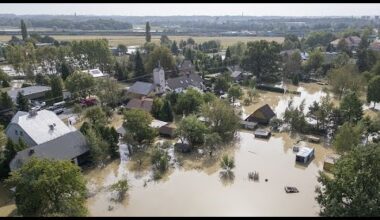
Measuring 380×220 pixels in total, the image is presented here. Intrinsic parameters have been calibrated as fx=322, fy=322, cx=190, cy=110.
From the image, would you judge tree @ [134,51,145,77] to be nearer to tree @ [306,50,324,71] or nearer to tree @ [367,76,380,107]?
tree @ [306,50,324,71]

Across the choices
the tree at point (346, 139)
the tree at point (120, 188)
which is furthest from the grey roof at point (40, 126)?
the tree at point (346, 139)

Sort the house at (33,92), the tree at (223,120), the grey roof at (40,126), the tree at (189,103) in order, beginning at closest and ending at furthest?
the grey roof at (40,126) < the tree at (223,120) < the tree at (189,103) < the house at (33,92)

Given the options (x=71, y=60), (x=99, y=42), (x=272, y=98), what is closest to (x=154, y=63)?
(x=99, y=42)

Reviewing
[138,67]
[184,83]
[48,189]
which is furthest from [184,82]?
[48,189]

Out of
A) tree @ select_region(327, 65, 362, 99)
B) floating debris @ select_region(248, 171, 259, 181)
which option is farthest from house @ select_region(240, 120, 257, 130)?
tree @ select_region(327, 65, 362, 99)

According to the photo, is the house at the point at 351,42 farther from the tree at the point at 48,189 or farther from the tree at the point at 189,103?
the tree at the point at 48,189

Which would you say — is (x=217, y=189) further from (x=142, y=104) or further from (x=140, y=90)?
(x=140, y=90)

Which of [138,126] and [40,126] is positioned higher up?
[40,126]
